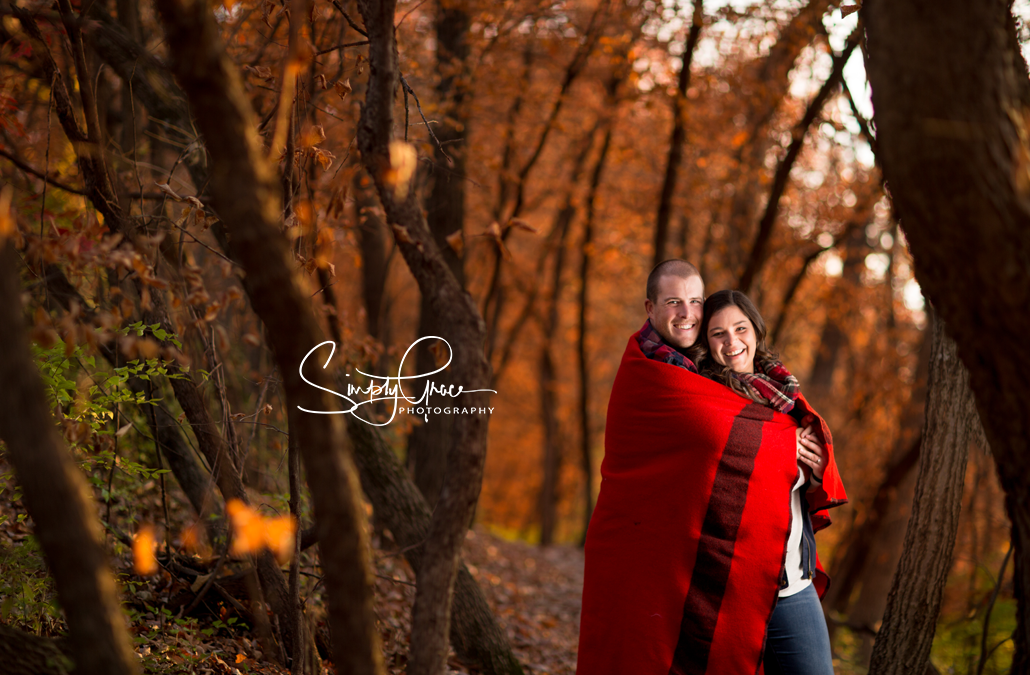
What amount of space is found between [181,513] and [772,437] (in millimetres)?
3992

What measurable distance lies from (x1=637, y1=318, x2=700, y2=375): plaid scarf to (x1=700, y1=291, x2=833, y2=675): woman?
139mm

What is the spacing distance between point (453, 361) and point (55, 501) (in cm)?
133

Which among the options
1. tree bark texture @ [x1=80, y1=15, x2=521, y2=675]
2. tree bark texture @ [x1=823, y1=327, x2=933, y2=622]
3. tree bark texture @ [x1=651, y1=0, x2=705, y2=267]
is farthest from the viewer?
tree bark texture @ [x1=823, y1=327, x2=933, y2=622]

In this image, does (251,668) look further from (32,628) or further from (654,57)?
(654,57)

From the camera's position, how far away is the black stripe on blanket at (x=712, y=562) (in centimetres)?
310

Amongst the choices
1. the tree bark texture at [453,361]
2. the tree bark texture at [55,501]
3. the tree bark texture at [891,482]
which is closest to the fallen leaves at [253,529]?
the tree bark texture at [55,501]

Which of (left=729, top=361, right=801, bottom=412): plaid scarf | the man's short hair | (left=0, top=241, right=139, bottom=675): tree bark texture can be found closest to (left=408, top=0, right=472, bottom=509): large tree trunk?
the man's short hair

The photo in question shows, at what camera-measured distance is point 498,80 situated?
8.05m

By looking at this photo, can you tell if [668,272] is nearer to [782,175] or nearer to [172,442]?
[172,442]

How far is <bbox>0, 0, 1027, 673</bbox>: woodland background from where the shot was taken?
8.54 ft

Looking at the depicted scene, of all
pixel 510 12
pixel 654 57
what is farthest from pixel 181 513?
pixel 654 57

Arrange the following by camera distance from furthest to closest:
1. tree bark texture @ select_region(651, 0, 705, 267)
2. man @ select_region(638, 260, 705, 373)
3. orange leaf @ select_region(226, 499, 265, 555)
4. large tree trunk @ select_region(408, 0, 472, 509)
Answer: tree bark texture @ select_region(651, 0, 705, 267) → large tree trunk @ select_region(408, 0, 472, 509) → man @ select_region(638, 260, 705, 373) → orange leaf @ select_region(226, 499, 265, 555)

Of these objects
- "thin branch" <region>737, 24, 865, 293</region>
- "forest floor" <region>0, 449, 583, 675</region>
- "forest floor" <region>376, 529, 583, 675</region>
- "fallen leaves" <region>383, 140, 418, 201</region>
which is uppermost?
"thin branch" <region>737, 24, 865, 293</region>

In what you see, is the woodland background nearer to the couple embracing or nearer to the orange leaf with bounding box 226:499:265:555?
the orange leaf with bounding box 226:499:265:555
